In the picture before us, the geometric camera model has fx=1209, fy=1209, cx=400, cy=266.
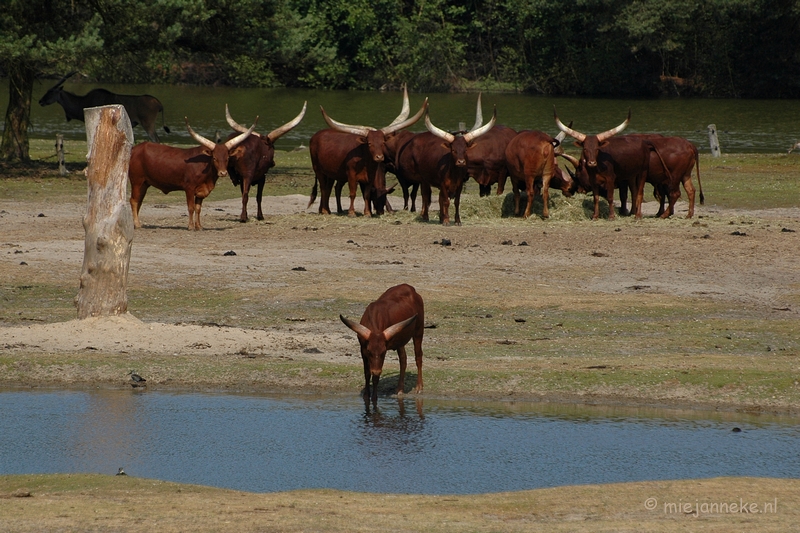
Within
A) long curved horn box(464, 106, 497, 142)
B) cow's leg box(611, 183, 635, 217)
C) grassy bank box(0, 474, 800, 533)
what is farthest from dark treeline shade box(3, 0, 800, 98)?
grassy bank box(0, 474, 800, 533)

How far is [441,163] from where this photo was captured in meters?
22.5

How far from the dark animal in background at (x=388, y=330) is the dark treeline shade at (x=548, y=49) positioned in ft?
159

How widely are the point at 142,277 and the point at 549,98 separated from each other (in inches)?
2263

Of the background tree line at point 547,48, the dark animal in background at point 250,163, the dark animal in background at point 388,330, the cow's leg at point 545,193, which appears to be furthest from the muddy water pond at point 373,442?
the background tree line at point 547,48

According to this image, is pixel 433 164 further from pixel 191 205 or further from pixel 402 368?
pixel 402 368

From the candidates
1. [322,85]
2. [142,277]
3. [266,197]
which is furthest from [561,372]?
[322,85]

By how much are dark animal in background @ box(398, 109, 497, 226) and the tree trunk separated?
32.9 feet

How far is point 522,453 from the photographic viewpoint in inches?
377

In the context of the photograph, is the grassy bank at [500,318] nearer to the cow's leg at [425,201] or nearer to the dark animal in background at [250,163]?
the cow's leg at [425,201]

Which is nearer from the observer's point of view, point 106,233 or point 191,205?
point 106,233

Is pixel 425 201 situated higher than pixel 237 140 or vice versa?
pixel 237 140

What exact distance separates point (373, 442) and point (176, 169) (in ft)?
39.9

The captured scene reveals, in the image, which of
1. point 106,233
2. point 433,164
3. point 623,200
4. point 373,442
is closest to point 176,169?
point 433,164

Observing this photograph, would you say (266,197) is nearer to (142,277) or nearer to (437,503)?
(142,277)
